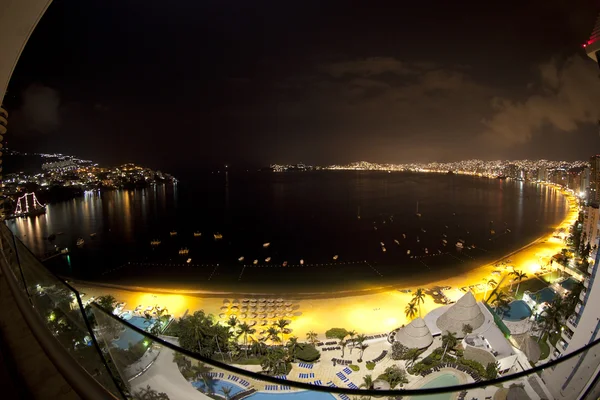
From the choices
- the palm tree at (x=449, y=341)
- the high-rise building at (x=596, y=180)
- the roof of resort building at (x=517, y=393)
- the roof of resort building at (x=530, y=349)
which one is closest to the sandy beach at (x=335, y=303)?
the palm tree at (x=449, y=341)

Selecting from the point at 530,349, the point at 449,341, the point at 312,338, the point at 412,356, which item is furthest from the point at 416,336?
the point at 312,338

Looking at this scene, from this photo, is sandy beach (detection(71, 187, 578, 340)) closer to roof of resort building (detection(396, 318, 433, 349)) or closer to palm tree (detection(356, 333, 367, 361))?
palm tree (detection(356, 333, 367, 361))

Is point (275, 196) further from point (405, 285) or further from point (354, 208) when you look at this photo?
point (405, 285)

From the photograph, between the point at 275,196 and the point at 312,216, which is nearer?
the point at 312,216

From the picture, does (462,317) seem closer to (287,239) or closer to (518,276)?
(518,276)

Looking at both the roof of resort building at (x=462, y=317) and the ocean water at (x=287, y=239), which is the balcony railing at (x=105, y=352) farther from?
the ocean water at (x=287, y=239)

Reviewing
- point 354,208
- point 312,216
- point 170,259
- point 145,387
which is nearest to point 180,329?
point 145,387

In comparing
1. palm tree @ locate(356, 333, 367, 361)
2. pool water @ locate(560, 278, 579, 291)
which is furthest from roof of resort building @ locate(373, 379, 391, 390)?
pool water @ locate(560, 278, 579, 291)
